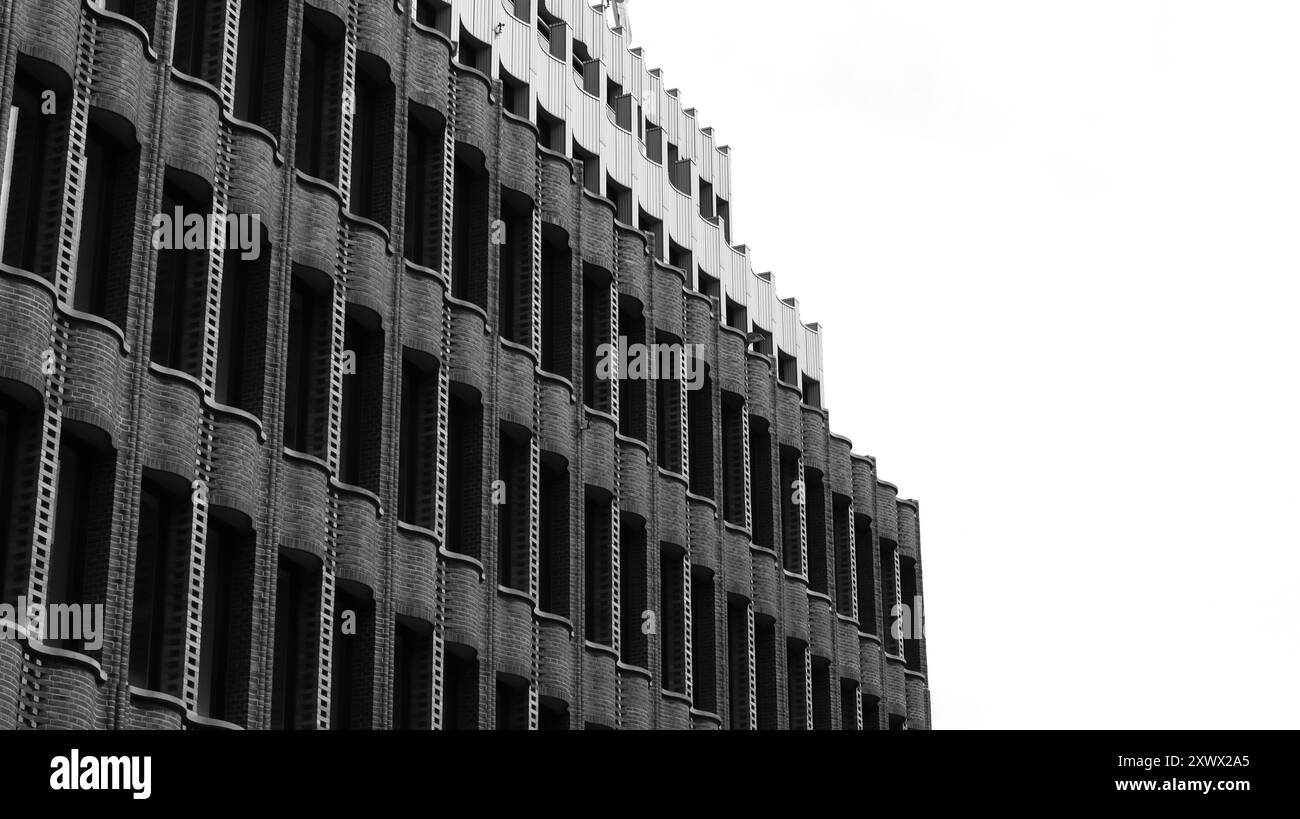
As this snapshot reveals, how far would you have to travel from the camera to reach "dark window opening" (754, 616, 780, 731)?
5022 centimetres

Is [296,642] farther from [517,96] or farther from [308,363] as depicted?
[517,96]

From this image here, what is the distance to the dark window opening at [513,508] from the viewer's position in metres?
40.5

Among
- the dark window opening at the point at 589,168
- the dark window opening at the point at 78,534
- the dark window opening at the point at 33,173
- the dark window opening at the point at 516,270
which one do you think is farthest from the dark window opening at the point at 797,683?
the dark window opening at the point at 33,173

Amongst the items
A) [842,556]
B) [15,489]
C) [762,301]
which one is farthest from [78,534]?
[762,301]

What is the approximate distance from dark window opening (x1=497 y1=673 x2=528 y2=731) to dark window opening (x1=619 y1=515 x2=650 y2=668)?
195 inches

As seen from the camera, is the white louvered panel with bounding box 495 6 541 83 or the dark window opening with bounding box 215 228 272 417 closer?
the dark window opening with bounding box 215 228 272 417

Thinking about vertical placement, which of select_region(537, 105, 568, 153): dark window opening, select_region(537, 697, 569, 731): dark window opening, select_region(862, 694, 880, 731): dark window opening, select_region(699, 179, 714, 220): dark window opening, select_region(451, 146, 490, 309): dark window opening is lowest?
select_region(537, 697, 569, 731): dark window opening

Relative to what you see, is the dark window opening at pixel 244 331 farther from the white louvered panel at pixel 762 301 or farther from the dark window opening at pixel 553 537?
the white louvered panel at pixel 762 301

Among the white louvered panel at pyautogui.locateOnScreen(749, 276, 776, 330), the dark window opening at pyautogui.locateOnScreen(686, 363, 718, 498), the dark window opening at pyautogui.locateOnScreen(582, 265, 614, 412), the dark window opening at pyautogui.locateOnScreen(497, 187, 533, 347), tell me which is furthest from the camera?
the white louvered panel at pyautogui.locateOnScreen(749, 276, 776, 330)

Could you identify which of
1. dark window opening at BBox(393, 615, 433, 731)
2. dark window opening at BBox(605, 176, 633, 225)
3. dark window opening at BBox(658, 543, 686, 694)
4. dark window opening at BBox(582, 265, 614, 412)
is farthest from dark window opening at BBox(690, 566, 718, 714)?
dark window opening at BBox(393, 615, 433, 731)

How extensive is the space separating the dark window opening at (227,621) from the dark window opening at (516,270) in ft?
32.9

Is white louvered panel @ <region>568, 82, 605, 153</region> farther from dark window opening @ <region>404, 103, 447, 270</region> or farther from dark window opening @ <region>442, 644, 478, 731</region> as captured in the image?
dark window opening @ <region>442, 644, 478, 731</region>

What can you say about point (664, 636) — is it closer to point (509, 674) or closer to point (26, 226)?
point (509, 674)

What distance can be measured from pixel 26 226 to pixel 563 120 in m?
20.7
